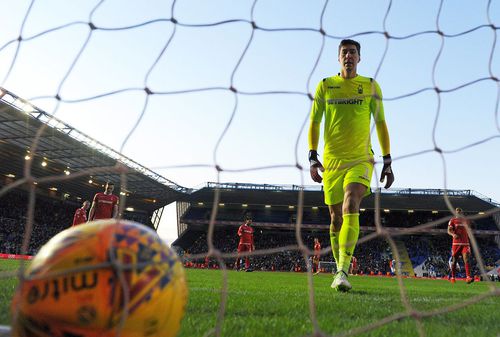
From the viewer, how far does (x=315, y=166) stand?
13.9 ft

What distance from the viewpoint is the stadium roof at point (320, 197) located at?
30.4m

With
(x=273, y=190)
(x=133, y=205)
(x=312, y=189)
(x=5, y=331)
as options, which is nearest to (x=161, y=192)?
(x=133, y=205)

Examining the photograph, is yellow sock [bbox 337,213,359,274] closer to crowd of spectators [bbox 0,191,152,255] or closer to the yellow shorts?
the yellow shorts

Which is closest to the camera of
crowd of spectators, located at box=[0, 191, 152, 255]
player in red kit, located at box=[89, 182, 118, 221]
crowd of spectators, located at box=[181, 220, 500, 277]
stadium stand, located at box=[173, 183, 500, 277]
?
player in red kit, located at box=[89, 182, 118, 221]

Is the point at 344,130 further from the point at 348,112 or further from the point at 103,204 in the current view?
the point at 103,204

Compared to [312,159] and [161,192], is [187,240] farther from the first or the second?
[312,159]

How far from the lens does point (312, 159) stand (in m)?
4.31

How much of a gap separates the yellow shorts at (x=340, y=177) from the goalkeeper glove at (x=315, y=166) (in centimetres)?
9

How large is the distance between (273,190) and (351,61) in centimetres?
2787

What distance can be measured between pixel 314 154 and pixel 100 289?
10.6 feet

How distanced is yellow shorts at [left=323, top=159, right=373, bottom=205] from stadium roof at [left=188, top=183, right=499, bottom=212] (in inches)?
1044

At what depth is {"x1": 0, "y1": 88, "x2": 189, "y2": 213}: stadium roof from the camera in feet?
58.6

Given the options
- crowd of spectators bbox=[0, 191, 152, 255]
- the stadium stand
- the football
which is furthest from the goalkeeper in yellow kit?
the stadium stand

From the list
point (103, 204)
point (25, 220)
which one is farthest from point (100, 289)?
point (25, 220)
